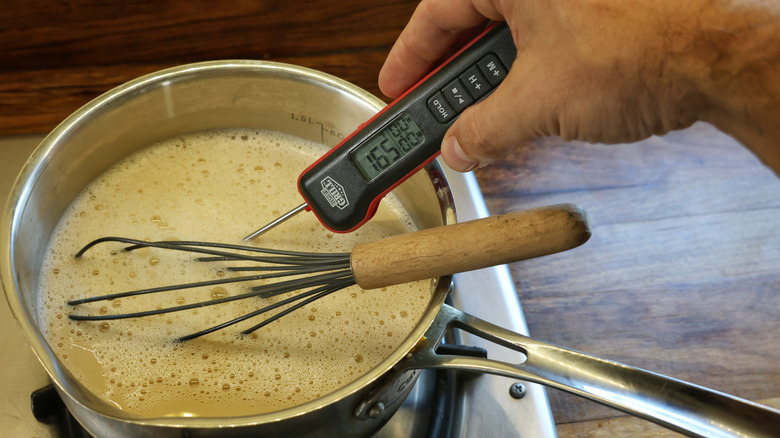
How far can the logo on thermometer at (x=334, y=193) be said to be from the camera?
1.78ft

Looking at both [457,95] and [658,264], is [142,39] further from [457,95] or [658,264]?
[658,264]

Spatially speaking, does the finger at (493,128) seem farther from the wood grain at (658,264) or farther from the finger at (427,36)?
the wood grain at (658,264)

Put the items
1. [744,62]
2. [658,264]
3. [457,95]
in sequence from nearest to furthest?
[744,62] < [457,95] < [658,264]

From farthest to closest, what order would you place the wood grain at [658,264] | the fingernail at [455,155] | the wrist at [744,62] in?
the wood grain at [658,264] → the fingernail at [455,155] → the wrist at [744,62]

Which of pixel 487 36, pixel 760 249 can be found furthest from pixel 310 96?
pixel 760 249

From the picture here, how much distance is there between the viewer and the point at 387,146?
520 mm

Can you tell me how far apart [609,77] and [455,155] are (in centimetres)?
13

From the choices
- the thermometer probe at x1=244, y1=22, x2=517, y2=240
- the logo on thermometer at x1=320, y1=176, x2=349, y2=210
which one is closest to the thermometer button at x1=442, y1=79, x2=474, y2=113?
A: the thermometer probe at x1=244, y1=22, x2=517, y2=240

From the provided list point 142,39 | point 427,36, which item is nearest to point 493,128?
point 427,36

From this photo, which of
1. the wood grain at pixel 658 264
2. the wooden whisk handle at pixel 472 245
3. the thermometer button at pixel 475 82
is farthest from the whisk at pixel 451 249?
the wood grain at pixel 658 264

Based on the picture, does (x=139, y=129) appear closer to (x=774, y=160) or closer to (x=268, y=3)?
(x=268, y=3)

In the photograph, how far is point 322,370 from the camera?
545 mm

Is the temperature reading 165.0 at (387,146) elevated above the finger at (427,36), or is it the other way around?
the finger at (427,36)

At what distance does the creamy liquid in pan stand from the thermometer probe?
88 mm
